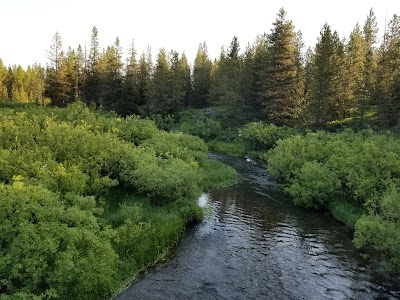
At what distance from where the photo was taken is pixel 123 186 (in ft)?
76.5

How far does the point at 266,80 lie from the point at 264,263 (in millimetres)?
53431

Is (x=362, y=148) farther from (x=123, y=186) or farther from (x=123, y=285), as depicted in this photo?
(x=123, y=285)

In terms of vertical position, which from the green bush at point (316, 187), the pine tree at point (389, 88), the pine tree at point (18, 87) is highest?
the pine tree at point (18, 87)

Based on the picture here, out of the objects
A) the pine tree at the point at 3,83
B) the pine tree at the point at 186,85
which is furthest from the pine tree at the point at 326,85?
the pine tree at the point at 3,83

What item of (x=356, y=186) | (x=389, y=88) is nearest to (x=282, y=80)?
(x=389, y=88)

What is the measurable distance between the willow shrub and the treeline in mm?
24904

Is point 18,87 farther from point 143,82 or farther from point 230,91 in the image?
point 230,91

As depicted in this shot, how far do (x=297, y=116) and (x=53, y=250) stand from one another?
5646 cm

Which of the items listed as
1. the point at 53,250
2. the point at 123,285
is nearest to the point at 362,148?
the point at 123,285

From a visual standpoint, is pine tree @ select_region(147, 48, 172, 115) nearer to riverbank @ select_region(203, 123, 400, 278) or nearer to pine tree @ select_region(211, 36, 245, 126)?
pine tree @ select_region(211, 36, 245, 126)

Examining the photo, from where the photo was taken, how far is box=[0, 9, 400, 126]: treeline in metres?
56.2

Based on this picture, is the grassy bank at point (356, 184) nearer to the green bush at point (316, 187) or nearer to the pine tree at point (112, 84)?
the green bush at point (316, 187)

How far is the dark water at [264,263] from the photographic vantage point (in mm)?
→ 15312

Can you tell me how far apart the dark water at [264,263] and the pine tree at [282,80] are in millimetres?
38523
